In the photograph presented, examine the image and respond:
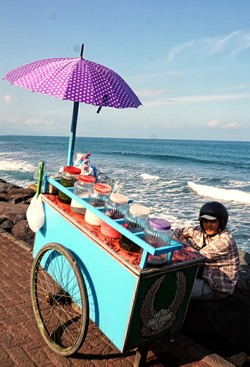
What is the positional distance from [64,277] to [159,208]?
12172 millimetres

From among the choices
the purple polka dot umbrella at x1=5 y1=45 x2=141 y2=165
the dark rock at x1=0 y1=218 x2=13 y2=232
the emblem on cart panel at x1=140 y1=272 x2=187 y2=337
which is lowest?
the dark rock at x1=0 y1=218 x2=13 y2=232

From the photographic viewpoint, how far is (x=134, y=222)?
2.80 metres

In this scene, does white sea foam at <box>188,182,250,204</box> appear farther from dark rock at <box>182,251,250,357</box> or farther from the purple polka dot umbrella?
the purple polka dot umbrella

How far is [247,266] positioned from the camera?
5.82m

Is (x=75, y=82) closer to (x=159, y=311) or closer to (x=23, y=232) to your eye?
(x=159, y=311)

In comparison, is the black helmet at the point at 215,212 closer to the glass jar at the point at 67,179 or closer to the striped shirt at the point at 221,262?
the striped shirt at the point at 221,262

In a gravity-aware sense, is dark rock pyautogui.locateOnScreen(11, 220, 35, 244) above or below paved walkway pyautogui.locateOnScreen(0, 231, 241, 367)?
below

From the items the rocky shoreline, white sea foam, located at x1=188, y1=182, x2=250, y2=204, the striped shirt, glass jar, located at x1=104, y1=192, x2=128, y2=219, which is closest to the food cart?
glass jar, located at x1=104, y1=192, x2=128, y2=219

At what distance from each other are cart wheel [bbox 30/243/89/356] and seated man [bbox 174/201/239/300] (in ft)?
4.57

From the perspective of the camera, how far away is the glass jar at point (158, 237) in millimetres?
2559

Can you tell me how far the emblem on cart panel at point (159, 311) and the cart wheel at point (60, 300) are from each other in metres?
0.52

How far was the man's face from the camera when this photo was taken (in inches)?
143

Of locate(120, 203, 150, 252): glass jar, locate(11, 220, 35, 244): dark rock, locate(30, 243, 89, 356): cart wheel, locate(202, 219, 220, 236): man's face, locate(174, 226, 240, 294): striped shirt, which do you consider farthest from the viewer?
locate(11, 220, 35, 244): dark rock

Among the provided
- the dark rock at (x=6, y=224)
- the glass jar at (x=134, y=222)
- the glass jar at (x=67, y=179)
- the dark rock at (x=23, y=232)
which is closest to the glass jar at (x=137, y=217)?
the glass jar at (x=134, y=222)
